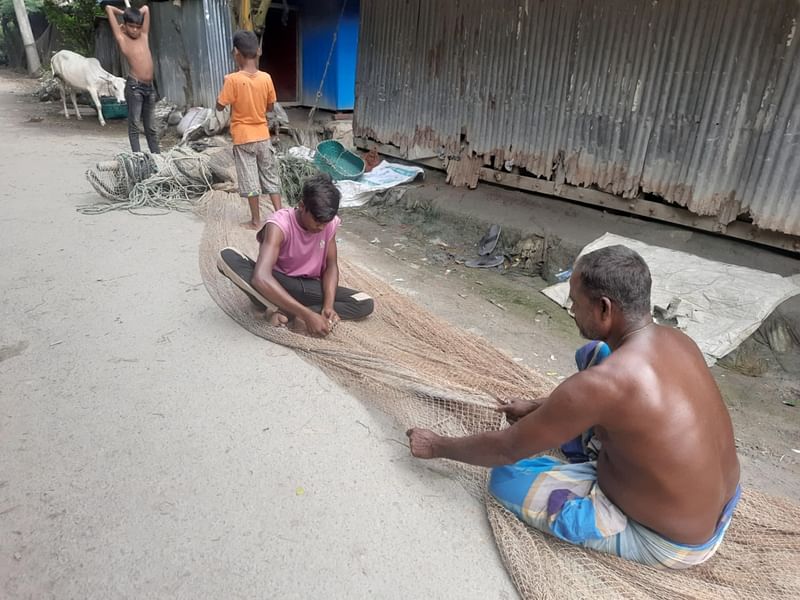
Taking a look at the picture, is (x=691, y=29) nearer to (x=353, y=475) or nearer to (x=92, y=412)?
(x=353, y=475)

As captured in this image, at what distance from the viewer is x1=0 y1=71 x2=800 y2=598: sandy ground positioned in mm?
1735

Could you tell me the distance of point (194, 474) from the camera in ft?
6.93

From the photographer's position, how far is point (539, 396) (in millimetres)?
2520

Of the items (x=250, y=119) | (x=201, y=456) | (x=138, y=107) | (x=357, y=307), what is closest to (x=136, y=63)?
(x=138, y=107)

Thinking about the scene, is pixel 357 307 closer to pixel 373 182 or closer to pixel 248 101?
pixel 248 101

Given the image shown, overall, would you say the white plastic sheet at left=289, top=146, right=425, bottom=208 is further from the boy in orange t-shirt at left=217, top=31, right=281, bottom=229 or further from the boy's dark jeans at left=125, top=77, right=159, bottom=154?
the boy's dark jeans at left=125, top=77, right=159, bottom=154

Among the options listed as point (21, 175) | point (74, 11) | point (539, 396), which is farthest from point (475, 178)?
point (74, 11)

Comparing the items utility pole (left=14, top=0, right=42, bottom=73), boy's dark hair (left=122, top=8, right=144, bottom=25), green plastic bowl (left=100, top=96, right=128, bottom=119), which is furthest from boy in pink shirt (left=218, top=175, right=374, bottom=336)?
utility pole (left=14, top=0, right=42, bottom=73)

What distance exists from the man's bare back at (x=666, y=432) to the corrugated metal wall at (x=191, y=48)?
10.7 metres

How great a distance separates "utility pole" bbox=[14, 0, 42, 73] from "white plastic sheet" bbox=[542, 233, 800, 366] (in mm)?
22060

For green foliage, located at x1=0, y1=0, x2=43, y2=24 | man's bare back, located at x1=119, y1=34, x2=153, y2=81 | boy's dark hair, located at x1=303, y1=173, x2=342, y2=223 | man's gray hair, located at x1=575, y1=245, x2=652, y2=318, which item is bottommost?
boy's dark hair, located at x1=303, y1=173, x2=342, y2=223

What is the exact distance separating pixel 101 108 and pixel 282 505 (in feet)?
40.6

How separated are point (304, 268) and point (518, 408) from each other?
171cm

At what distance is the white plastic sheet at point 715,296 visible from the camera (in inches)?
146
